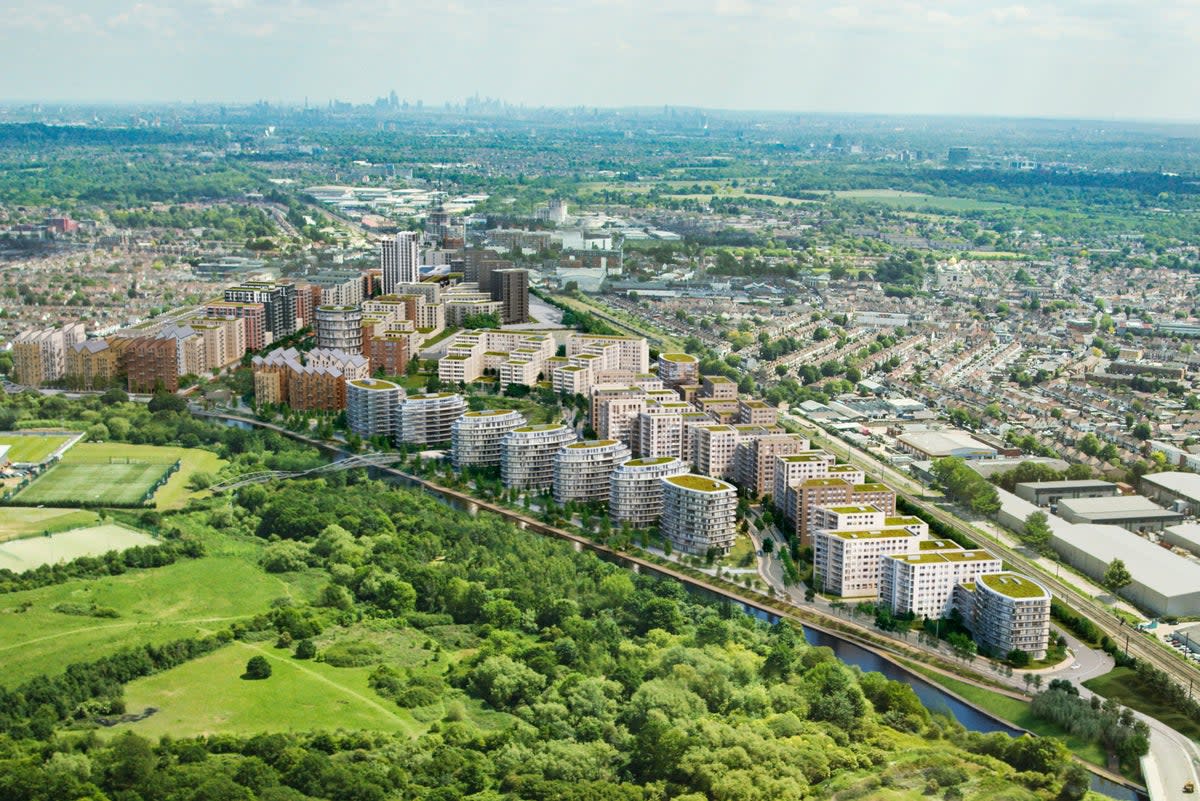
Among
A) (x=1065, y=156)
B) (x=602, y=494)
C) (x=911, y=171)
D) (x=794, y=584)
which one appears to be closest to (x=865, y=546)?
(x=794, y=584)

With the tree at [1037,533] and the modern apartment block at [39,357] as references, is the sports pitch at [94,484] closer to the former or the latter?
the modern apartment block at [39,357]

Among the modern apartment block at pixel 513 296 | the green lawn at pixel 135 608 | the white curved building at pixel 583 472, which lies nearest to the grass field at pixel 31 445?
the green lawn at pixel 135 608

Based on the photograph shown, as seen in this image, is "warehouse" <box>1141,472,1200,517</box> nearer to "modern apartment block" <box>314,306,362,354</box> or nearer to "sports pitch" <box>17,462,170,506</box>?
"sports pitch" <box>17,462,170,506</box>

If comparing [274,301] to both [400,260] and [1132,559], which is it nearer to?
[400,260]

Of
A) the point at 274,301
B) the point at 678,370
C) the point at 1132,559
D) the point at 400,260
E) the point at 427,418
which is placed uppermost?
the point at 400,260

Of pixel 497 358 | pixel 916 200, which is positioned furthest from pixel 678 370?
pixel 916 200

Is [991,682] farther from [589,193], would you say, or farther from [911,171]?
[911,171]
